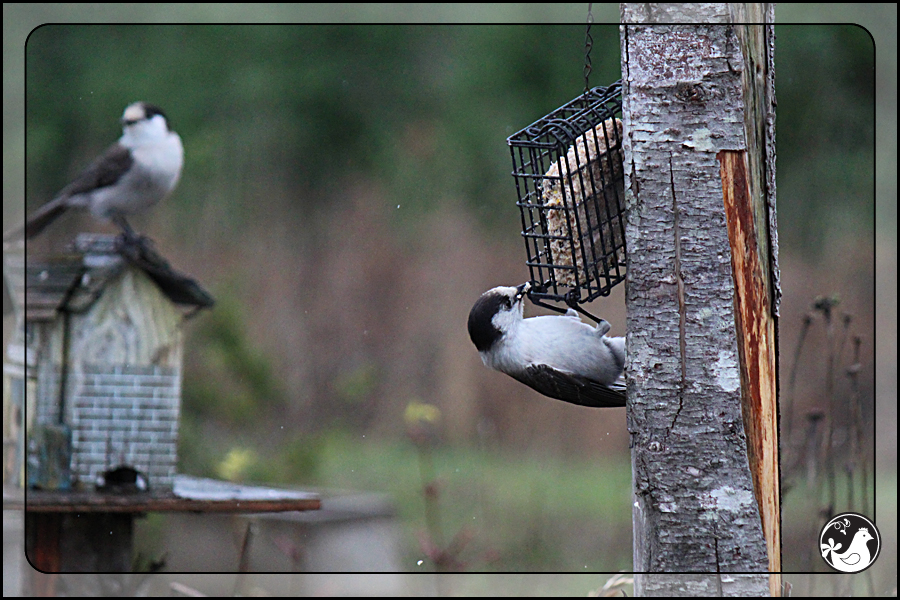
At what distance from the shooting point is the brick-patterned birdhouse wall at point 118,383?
2.83m

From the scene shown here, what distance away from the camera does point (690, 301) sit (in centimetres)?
173

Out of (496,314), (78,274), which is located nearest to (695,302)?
(496,314)

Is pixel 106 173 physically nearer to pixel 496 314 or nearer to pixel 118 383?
pixel 118 383

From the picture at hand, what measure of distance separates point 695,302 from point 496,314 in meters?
0.78

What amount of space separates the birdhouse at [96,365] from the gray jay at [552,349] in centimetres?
117

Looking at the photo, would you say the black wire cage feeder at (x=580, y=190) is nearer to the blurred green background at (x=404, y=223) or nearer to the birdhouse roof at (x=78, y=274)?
the birdhouse roof at (x=78, y=274)

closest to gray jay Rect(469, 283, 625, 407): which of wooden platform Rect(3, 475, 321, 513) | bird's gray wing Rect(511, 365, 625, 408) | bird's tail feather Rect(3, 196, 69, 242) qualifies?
bird's gray wing Rect(511, 365, 625, 408)

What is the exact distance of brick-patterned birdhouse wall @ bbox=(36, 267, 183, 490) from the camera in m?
2.83

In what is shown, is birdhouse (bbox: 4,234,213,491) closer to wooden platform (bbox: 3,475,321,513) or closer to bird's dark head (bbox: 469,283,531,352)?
wooden platform (bbox: 3,475,321,513)

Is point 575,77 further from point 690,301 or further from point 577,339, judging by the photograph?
point 690,301

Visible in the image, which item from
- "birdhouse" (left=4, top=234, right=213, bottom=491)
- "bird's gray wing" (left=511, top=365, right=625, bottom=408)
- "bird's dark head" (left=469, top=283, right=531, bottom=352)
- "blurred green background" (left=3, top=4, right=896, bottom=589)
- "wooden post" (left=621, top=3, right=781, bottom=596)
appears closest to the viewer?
"wooden post" (left=621, top=3, right=781, bottom=596)

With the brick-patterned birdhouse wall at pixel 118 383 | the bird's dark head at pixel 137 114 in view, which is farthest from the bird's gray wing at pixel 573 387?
the bird's dark head at pixel 137 114

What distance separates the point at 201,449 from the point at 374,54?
4.65m

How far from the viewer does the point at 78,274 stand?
293cm
